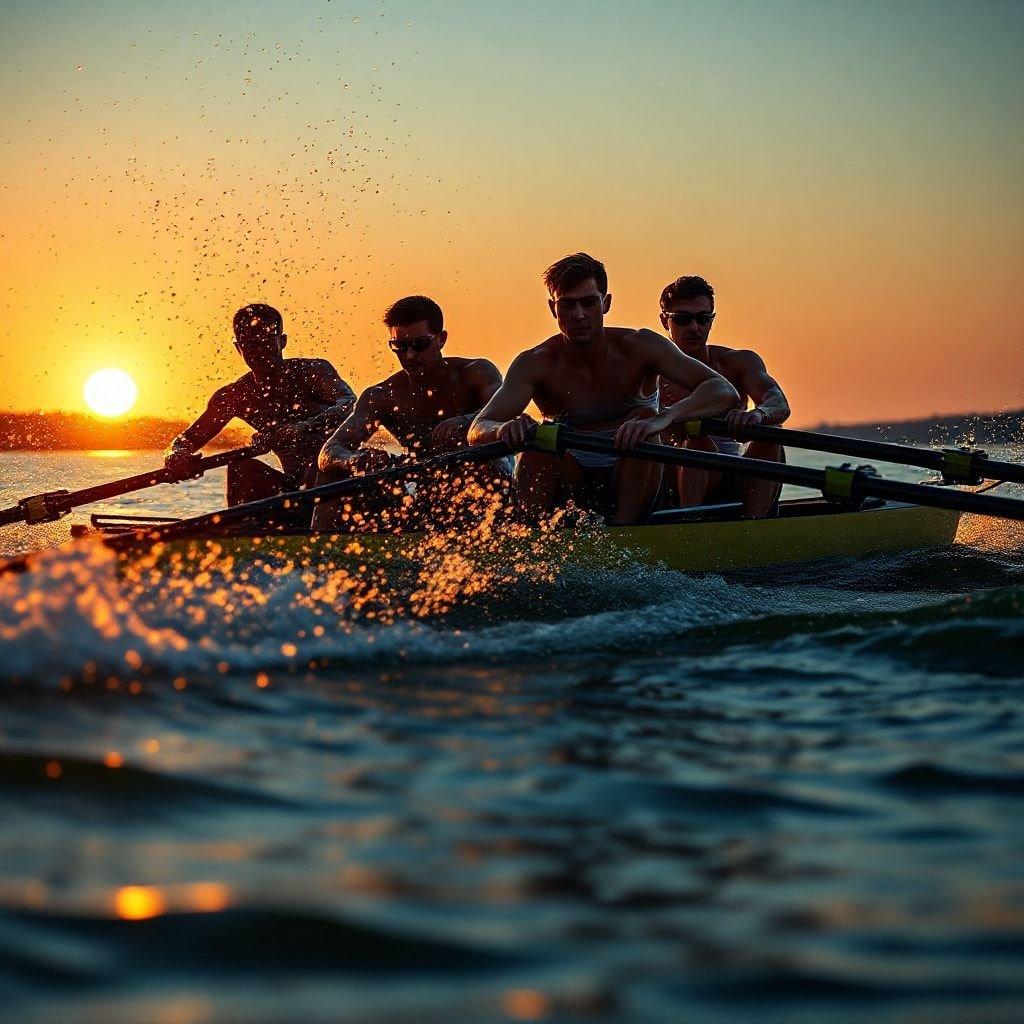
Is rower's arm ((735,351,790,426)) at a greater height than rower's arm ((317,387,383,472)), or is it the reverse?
rower's arm ((735,351,790,426))

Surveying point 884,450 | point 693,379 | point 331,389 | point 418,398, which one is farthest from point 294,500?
point 884,450

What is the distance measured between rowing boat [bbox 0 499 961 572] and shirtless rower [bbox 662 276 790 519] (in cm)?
32

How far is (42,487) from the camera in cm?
2027

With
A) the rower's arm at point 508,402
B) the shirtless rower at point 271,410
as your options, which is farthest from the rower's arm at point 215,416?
the rower's arm at point 508,402

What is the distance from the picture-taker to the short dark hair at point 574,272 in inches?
300

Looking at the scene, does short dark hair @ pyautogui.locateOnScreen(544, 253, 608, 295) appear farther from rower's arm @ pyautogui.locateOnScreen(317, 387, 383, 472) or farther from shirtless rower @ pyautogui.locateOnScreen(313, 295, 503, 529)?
rower's arm @ pyautogui.locateOnScreen(317, 387, 383, 472)

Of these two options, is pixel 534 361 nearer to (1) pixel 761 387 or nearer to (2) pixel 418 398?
(2) pixel 418 398

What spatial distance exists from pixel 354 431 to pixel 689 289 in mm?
2806

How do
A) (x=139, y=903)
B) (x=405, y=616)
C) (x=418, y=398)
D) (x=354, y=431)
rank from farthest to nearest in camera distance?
1. (x=418, y=398)
2. (x=354, y=431)
3. (x=405, y=616)
4. (x=139, y=903)

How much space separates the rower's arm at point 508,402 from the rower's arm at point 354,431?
3.10 feet

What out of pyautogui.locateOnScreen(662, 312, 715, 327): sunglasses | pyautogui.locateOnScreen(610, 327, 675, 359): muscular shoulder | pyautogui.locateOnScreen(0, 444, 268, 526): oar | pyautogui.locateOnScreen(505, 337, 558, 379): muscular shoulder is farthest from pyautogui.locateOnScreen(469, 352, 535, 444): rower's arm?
pyautogui.locateOnScreen(0, 444, 268, 526): oar

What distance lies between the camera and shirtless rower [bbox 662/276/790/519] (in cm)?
913

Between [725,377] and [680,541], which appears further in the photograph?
[725,377]

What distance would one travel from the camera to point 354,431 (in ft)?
27.3
